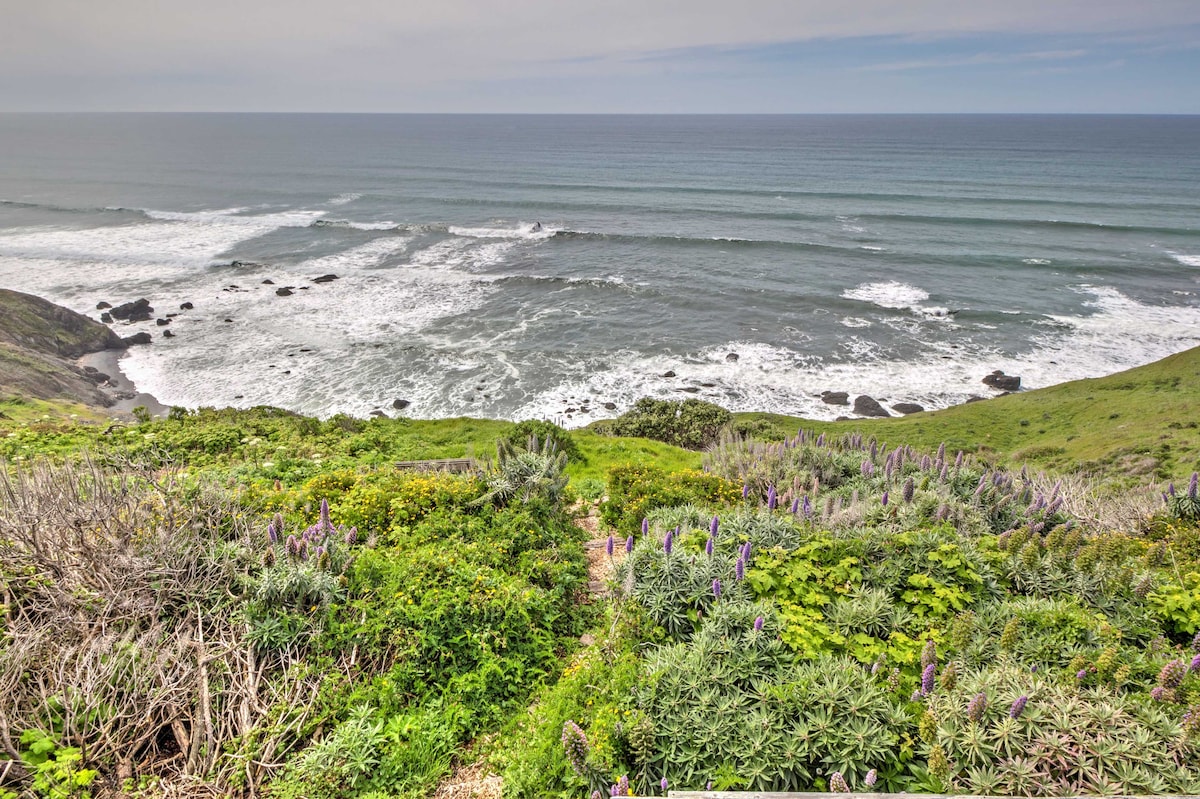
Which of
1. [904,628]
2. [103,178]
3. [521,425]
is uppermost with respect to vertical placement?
[103,178]

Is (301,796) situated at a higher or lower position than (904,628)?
lower

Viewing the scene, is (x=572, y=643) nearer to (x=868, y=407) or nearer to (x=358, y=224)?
(x=868, y=407)

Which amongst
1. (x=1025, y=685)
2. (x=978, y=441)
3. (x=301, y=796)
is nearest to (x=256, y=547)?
(x=301, y=796)

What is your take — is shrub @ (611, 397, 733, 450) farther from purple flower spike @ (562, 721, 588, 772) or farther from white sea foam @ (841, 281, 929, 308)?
white sea foam @ (841, 281, 929, 308)

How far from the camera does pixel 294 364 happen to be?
29.8 m

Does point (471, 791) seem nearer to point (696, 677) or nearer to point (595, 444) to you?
point (696, 677)

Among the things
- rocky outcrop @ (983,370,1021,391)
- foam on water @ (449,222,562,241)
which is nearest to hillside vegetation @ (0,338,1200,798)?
rocky outcrop @ (983,370,1021,391)

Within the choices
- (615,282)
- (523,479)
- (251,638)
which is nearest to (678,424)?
(523,479)

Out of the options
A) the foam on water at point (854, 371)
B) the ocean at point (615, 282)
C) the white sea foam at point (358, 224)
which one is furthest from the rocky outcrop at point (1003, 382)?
the white sea foam at point (358, 224)

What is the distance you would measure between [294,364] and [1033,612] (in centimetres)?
3124

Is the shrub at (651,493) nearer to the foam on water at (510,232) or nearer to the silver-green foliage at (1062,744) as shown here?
the silver-green foliage at (1062,744)

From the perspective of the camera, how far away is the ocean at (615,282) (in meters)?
29.3

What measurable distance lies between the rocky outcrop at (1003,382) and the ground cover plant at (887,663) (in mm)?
24281

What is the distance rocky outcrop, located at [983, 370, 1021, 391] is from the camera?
93.4 ft
